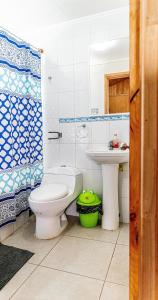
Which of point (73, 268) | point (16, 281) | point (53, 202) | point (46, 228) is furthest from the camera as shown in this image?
point (46, 228)

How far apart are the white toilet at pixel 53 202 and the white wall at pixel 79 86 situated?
229 millimetres

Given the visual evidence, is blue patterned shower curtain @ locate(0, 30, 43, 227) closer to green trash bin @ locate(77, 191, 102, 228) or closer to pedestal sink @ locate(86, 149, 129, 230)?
green trash bin @ locate(77, 191, 102, 228)

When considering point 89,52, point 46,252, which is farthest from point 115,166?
point 89,52

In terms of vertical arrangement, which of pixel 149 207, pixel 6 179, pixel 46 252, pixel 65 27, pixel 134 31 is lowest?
pixel 46 252

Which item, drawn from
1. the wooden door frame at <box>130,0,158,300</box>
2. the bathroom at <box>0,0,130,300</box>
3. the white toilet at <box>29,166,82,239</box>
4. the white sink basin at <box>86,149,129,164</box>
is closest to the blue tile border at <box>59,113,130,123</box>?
the bathroom at <box>0,0,130,300</box>

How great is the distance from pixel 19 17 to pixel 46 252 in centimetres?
229

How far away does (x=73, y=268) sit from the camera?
4.70ft

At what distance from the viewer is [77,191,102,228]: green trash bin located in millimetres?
2002

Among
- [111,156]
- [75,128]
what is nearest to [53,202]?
[111,156]

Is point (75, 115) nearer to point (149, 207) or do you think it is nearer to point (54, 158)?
point (54, 158)

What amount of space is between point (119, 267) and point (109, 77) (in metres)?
1.78

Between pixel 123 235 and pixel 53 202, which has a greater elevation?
pixel 53 202

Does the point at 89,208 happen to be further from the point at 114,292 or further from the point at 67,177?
the point at 114,292

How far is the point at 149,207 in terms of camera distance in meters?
0.38
